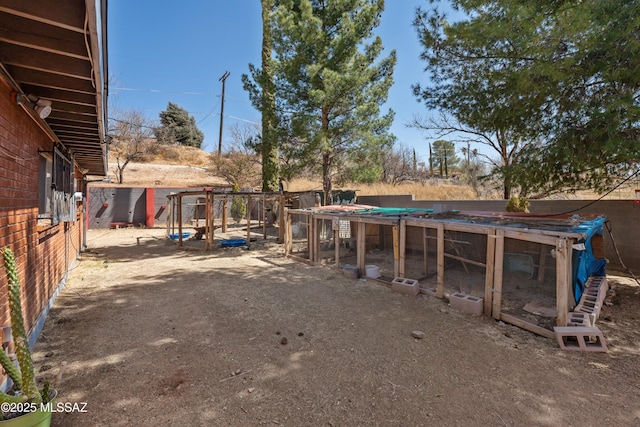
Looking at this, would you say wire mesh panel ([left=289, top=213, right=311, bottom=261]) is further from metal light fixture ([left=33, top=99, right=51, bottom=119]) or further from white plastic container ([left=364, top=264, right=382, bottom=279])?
metal light fixture ([left=33, top=99, right=51, bottom=119])

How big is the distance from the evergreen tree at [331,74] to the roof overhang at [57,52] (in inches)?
285

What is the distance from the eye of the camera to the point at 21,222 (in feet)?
10.6

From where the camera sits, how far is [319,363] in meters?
3.24

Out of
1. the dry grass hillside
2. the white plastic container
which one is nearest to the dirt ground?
the white plastic container

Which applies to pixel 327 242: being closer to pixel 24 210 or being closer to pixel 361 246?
pixel 361 246

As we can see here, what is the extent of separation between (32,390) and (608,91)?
7.40 m

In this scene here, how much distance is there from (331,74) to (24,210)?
816cm

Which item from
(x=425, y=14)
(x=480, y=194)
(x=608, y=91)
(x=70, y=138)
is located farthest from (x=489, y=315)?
(x=480, y=194)

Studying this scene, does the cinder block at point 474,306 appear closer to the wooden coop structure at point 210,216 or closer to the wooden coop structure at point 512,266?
the wooden coop structure at point 512,266

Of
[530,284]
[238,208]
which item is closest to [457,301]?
[530,284]

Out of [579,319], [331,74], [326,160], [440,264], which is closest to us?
[579,319]

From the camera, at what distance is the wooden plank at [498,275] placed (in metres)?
4.40

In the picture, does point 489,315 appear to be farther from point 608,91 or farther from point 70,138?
point 70,138

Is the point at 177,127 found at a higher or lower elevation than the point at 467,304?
higher
